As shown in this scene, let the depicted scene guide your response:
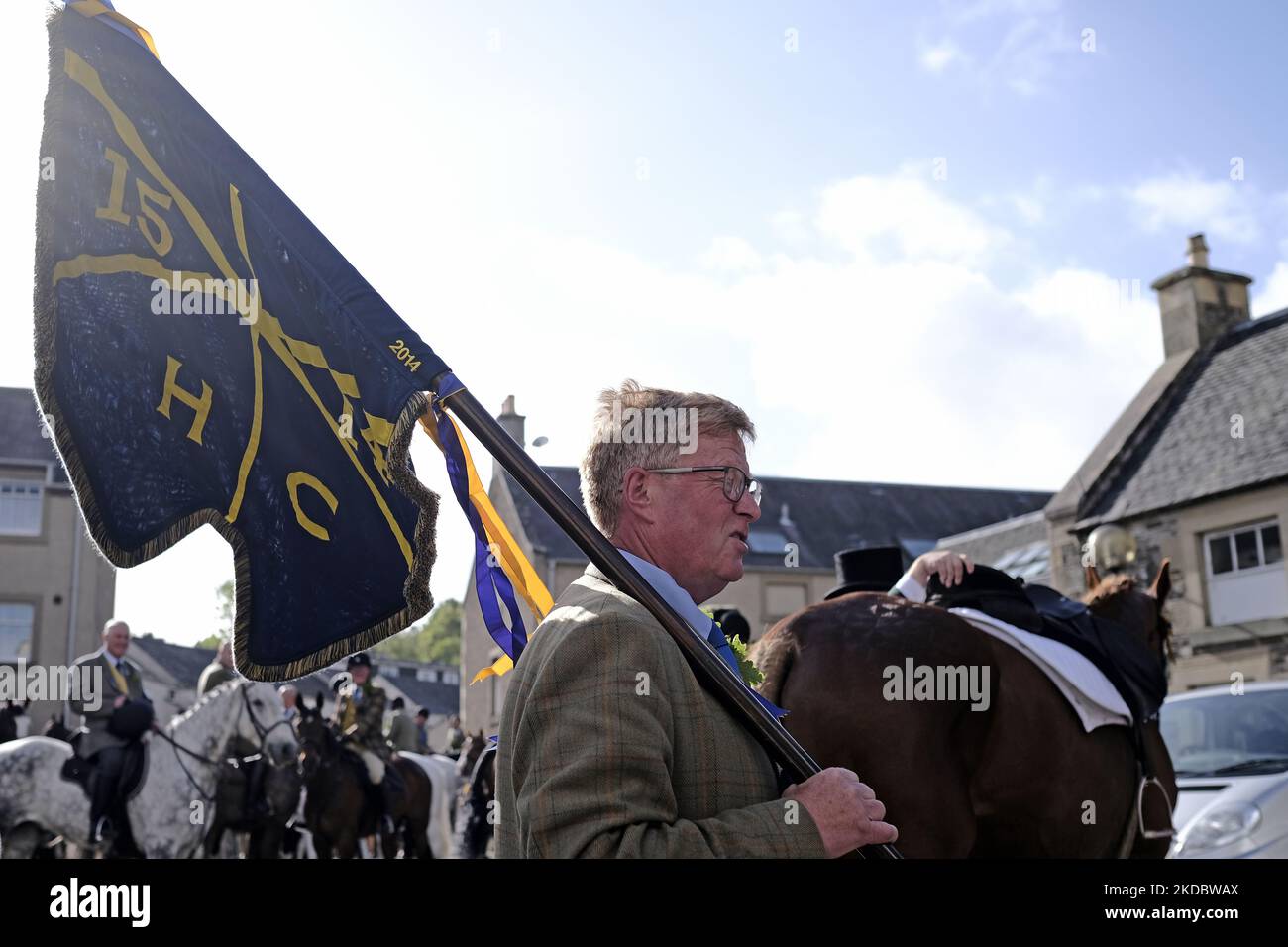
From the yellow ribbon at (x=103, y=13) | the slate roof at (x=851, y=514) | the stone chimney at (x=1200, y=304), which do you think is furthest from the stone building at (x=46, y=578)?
the yellow ribbon at (x=103, y=13)

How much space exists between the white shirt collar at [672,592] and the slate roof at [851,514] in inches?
1383

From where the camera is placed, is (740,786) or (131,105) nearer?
(740,786)

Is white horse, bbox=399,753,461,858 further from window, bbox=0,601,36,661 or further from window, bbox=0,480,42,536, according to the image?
window, bbox=0,480,42,536

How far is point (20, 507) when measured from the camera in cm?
3162

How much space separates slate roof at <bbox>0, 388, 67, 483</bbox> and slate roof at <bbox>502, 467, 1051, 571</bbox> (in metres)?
13.0

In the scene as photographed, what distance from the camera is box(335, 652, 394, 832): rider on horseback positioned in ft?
44.1

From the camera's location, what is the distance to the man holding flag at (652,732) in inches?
81.2

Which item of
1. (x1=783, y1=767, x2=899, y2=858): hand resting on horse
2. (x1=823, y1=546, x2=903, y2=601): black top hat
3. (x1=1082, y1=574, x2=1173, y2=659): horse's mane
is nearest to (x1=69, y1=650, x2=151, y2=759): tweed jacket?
(x1=823, y1=546, x2=903, y2=601): black top hat

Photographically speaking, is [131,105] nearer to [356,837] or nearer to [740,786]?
[740,786]

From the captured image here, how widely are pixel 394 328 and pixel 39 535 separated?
31.8 metres

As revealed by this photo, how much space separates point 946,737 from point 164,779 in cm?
829

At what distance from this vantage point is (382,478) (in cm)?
275

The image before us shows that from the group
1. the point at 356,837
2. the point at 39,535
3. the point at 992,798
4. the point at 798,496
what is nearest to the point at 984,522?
the point at 798,496

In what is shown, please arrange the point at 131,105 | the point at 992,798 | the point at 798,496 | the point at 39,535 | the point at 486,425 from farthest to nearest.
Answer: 1. the point at 798,496
2. the point at 39,535
3. the point at 992,798
4. the point at 131,105
5. the point at 486,425
